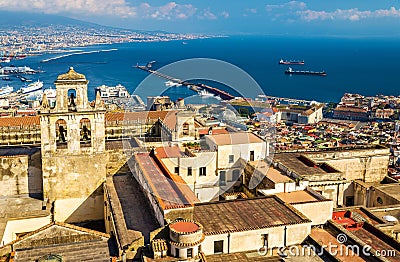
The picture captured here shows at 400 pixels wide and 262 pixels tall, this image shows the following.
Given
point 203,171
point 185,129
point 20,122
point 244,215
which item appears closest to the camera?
point 244,215

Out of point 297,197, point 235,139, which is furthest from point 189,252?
point 235,139

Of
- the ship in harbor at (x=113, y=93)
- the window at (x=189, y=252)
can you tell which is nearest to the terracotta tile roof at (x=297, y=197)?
the window at (x=189, y=252)

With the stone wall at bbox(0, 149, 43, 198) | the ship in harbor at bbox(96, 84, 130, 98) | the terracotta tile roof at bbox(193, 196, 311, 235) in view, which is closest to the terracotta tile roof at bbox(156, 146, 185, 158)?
the terracotta tile roof at bbox(193, 196, 311, 235)

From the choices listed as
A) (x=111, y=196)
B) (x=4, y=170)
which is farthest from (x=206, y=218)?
(x=4, y=170)

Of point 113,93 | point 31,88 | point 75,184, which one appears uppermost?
point 75,184

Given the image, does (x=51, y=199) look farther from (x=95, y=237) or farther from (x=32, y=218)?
(x=95, y=237)

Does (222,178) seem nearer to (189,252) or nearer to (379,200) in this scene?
(379,200)

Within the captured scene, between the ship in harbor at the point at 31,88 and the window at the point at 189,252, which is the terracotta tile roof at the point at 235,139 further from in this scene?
the ship in harbor at the point at 31,88

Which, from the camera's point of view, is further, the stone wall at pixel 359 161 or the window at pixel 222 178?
the stone wall at pixel 359 161
